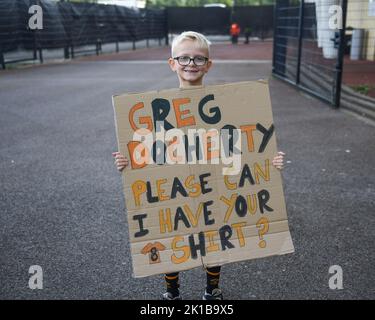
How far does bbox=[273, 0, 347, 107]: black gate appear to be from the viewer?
787 cm

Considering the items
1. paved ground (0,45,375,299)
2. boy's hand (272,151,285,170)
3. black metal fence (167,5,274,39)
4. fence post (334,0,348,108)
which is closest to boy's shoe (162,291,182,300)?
paved ground (0,45,375,299)

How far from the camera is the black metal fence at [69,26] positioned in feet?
47.0

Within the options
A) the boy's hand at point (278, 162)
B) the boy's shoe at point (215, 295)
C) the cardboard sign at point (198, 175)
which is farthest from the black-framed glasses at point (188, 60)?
the boy's shoe at point (215, 295)

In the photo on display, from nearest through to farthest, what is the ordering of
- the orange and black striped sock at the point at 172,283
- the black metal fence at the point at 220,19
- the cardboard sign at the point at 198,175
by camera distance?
the cardboard sign at the point at 198,175, the orange and black striped sock at the point at 172,283, the black metal fence at the point at 220,19

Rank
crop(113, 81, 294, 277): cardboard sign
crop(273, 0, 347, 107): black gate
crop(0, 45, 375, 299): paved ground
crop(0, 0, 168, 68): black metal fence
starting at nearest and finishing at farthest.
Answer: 1. crop(113, 81, 294, 277): cardboard sign
2. crop(0, 45, 375, 299): paved ground
3. crop(273, 0, 347, 107): black gate
4. crop(0, 0, 168, 68): black metal fence

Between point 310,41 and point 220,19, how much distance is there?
2377cm

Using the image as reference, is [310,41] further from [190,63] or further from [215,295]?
[215,295]

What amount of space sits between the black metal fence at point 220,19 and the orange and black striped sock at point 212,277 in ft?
104

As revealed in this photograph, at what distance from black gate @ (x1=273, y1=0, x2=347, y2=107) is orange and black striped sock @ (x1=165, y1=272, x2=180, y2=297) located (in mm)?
6074

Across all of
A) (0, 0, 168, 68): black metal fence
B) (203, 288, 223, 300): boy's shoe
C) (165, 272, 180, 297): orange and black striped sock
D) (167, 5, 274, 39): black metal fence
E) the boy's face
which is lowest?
(203, 288, 223, 300): boy's shoe

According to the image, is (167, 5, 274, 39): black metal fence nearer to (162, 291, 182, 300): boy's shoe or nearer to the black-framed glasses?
the black-framed glasses

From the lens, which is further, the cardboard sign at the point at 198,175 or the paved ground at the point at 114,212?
the paved ground at the point at 114,212

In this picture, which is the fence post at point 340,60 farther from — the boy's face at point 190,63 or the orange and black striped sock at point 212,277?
the orange and black striped sock at point 212,277
